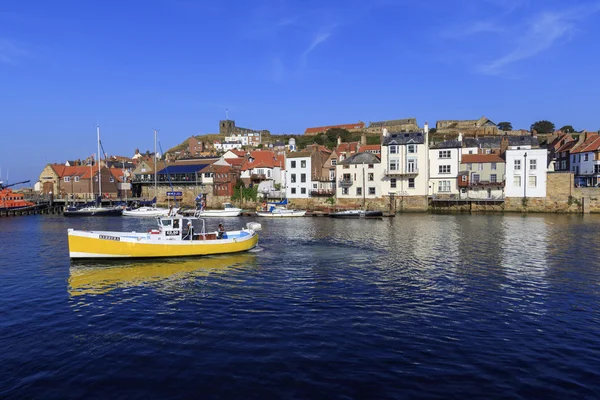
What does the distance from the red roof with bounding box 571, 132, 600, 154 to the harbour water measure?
190 ft

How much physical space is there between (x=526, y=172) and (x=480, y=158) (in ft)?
26.8

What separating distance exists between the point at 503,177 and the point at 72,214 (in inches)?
3255

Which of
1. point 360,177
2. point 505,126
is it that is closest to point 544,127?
point 505,126

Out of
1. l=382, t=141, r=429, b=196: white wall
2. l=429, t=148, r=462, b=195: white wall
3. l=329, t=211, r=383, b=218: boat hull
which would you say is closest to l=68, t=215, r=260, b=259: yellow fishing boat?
l=329, t=211, r=383, b=218: boat hull

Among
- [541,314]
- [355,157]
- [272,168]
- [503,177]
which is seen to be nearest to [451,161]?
[503,177]

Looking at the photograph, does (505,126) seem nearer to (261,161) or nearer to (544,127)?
(544,127)

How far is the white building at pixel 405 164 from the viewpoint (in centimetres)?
8012

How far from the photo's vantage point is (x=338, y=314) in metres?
19.7

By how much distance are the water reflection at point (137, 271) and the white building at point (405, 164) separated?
52.2 meters

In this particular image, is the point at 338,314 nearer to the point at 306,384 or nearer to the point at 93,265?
the point at 306,384

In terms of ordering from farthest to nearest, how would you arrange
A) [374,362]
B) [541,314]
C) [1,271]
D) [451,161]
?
[451,161] → [1,271] → [541,314] → [374,362]

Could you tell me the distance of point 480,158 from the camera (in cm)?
7919

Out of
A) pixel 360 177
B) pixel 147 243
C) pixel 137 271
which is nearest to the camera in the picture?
pixel 137 271

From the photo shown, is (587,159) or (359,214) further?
(587,159)
